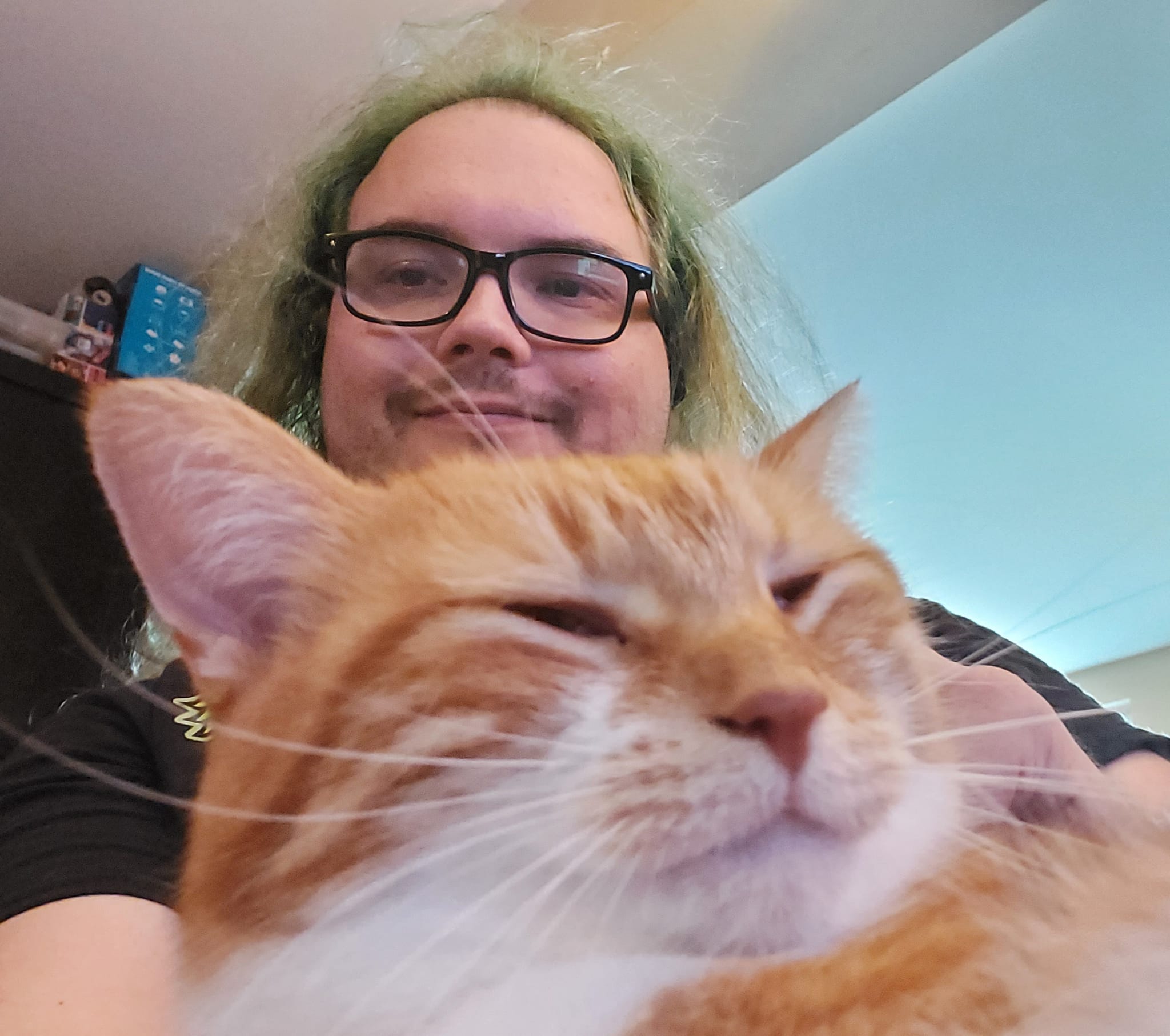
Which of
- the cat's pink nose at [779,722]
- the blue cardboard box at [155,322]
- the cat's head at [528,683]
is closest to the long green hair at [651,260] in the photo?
the cat's head at [528,683]

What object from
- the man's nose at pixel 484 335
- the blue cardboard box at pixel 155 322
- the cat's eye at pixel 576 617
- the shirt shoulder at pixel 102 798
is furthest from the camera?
the blue cardboard box at pixel 155 322

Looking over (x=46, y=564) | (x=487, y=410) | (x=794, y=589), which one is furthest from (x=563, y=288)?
(x=46, y=564)

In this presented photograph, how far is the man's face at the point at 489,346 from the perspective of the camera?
0.91 meters

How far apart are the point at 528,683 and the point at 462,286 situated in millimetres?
640

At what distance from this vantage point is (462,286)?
0.99 m

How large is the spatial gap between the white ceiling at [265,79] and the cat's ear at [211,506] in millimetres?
1174

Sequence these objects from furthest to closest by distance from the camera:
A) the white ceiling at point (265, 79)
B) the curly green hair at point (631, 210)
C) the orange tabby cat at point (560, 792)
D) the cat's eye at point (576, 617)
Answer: the white ceiling at point (265, 79)
the curly green hair at point (631, 210)
the cat's eye at point (576, 617)
the orange tabby cat at point (560, 792)

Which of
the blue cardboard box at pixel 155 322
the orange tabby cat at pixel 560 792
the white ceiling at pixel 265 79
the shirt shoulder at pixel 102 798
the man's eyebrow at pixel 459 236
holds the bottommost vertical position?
the shirt shoulder at pixel 102 798

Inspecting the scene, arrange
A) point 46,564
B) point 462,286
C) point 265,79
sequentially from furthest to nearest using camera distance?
point 265,79
point 46,564
point 462,286

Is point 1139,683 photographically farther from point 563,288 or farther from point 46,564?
point 46,564

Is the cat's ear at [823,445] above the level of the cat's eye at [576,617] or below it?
above

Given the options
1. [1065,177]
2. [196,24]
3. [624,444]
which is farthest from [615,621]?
[196,24]

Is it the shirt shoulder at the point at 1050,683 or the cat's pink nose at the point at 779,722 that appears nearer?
the cat's pink nose at the point at 779,722

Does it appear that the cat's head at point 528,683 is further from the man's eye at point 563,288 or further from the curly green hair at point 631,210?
the curly green hair at point 631,210
